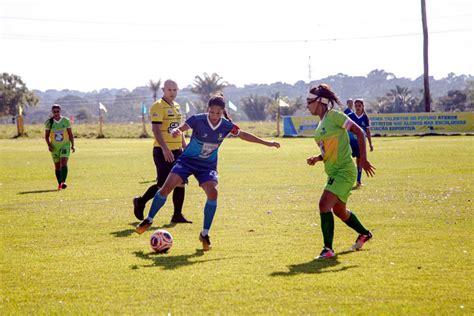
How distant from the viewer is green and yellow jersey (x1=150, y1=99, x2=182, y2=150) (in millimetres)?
12336

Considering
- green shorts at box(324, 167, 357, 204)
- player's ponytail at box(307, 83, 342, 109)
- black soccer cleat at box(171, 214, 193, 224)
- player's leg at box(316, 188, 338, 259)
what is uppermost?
player's ponytail at box(307, 83, 342, 109)

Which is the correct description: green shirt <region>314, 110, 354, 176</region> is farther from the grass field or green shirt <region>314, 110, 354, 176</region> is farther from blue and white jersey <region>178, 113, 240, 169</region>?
blue and white jersey <region>178, 113, 240, 169</region>

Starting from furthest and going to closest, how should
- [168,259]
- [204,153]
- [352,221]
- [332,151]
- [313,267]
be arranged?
[204,153] < [352,221] < [332,151] < [168,259] < [313,267]

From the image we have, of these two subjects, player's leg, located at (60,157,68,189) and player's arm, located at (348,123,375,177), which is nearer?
player's arm, located at (348,123,375,177)

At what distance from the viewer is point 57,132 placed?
758 inches

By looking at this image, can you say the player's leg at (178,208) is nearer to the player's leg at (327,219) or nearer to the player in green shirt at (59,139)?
the player's leg at (327,219)

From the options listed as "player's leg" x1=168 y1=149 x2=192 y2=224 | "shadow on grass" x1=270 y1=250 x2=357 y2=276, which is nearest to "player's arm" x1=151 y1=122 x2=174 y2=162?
"player's leg" x1=168 y1=149 x2=192 y2=224

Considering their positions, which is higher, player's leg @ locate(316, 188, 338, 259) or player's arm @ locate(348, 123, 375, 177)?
player's arm @ locate(348, 123, 375, 177)

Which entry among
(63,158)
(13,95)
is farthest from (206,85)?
(63,158)

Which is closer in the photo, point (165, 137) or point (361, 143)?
point (361, 143)

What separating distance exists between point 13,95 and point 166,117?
115 metres

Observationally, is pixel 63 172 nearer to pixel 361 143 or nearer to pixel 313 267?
pixel 361 143

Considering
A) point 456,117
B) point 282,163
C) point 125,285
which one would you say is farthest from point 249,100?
point 125,285

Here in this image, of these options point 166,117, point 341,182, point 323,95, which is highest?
point 323,95
